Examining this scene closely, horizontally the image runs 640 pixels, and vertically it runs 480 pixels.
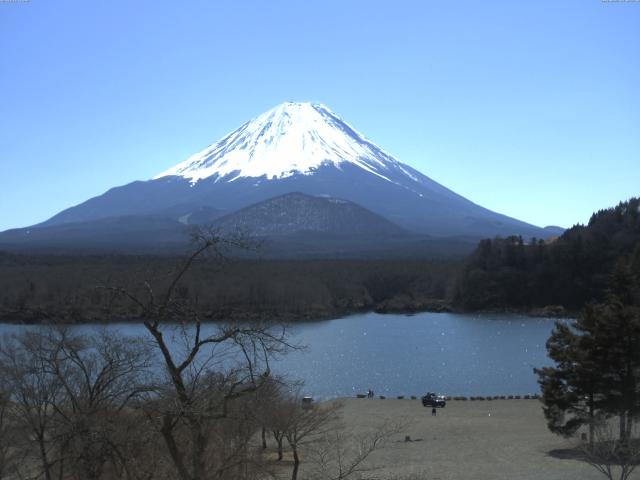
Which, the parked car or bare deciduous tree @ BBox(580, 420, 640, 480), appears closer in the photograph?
bare deciduous tree @ BBox(580, 420, 640, 480)

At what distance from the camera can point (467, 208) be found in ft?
607

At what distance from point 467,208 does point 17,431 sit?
584ft

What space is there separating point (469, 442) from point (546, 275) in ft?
161

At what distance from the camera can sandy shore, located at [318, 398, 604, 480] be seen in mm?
15438

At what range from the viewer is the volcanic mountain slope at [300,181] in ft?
545

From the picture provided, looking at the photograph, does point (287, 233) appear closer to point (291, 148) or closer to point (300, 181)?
point (300, 181)

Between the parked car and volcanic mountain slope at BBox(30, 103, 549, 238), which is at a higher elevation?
volcanic mountain slope at BBox(30, 103, 549, 238)

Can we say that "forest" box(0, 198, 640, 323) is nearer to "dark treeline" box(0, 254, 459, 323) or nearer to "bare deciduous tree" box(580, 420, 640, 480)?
"dark treeline" box(0, 254, 459, 323)

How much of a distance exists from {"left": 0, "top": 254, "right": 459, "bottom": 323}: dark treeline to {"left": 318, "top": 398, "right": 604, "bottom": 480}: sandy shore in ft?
76.8

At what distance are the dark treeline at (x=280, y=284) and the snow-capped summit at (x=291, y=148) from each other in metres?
99.9

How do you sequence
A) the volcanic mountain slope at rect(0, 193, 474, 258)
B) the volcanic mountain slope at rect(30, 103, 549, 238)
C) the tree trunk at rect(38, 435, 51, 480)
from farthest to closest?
the volcanic mountain slope at rect(30, 103, 549, 238)
the volcanic mountain slope at rect(0, 193, 474, 258)
the tree trunk at rect(38, 435, 51, 480)

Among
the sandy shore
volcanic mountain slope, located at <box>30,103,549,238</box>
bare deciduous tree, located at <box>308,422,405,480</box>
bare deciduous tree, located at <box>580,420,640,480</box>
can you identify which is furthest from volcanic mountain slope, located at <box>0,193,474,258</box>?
bare deciduous tree, located at <box>580,420,640,480</box>

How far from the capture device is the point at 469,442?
63.4 ft

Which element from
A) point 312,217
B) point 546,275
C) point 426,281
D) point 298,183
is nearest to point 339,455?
point 546,275
